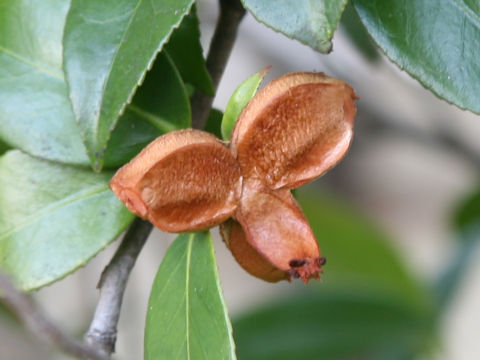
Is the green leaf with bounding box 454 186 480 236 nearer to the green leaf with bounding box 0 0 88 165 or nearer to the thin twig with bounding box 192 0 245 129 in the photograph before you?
the thin twig with bounding box 192 0 245 129

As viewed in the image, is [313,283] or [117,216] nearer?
[117,216]

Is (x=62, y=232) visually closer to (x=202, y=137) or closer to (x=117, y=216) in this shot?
(x=117, y=216)

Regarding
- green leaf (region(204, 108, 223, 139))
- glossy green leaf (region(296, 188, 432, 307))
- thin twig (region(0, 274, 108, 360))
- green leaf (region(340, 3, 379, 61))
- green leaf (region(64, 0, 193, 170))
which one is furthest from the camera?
glossy green leaf (region(296, 188, 432, 307))

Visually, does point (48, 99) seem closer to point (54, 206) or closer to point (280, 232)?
point (54, 206)

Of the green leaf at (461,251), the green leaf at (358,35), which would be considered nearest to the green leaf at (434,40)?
the green leaf at (358,35)

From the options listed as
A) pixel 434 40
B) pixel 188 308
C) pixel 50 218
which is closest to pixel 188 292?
pixel 188 308

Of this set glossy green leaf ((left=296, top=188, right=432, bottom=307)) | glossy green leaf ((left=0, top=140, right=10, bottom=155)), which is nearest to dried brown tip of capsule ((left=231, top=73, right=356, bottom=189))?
glossy green leaf ((left=0, top=140, right=10, bottom=155))

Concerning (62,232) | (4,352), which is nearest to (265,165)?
(62,232)
